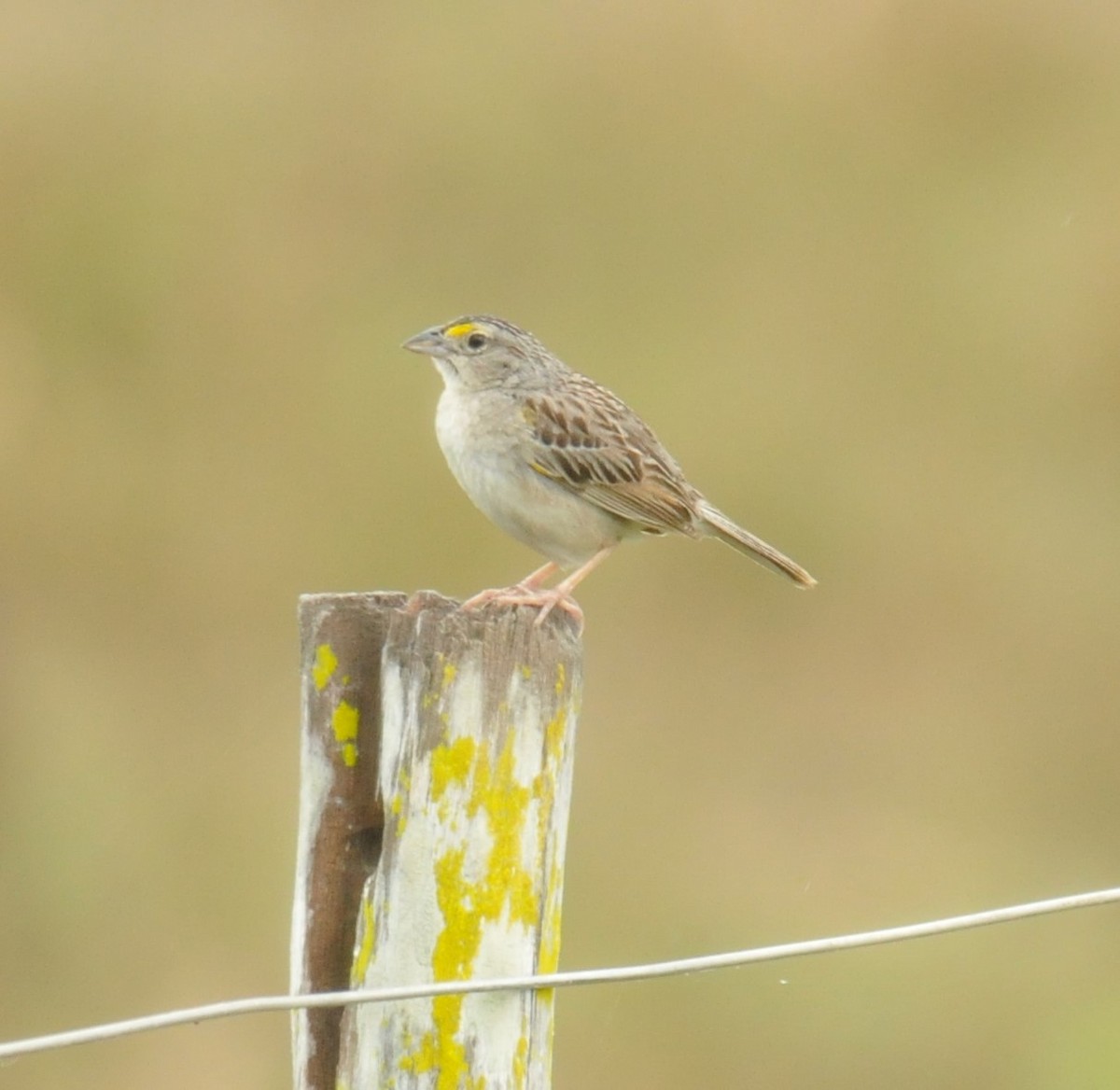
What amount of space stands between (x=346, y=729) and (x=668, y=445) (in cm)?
764

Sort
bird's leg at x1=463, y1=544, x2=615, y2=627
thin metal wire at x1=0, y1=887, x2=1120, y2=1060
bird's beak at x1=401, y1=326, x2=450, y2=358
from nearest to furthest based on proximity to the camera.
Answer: thin metal wire at x1=0, y1=887, x2=1120, y2=1060
bird's leg at x1=463, y1=544, x2=615, y2=627
bird's beak at x1=401, y1=326, x2=450, y2=358

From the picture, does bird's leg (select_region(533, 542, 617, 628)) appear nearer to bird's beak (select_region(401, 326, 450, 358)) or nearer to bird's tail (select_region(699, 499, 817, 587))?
bird's tail (select_region(699, 499, 817, 587))

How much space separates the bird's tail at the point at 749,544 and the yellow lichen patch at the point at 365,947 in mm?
3575

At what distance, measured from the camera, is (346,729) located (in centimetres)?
405

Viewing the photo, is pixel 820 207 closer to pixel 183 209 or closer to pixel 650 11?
pixel 650 11

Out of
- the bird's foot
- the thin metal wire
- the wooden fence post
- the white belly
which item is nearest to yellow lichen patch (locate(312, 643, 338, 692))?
the wooden fence post

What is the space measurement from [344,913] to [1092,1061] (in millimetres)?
5441

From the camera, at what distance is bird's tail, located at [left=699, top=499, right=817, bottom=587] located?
7.35 meters

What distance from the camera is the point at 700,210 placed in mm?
13516

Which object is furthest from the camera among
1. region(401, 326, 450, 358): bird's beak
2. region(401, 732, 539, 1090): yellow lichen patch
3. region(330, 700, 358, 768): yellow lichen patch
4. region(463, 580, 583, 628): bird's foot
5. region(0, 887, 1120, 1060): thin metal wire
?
region(401, 326, 450, 358): bird's beak

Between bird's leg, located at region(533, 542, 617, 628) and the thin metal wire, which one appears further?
bird's leg, located at region(533, 542, 617, 628)

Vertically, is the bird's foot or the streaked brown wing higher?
the streaked brown wing

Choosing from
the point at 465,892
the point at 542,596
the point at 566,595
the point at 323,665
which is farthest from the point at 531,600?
the point at 465,892

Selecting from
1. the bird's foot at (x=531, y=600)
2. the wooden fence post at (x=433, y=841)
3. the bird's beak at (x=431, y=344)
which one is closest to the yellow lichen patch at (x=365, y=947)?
the wooden fence post at (x=433, y=841)
